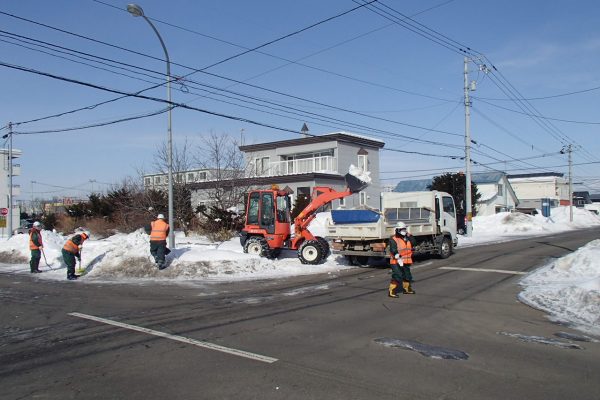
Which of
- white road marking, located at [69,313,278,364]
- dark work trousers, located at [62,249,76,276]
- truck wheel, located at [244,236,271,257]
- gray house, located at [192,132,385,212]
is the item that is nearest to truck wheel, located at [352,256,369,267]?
truck wheel, located at [244,236,271,257]

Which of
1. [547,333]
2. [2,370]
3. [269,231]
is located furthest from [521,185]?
[2,370]

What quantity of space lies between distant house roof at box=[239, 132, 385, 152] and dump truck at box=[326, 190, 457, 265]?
17.6 meters

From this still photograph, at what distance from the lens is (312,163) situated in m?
40.0

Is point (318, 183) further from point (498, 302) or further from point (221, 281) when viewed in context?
point (498, 302)

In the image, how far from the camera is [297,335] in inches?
310

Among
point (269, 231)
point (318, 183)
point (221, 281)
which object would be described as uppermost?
point (318, 183)

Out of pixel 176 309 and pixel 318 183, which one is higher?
pixel 318 183

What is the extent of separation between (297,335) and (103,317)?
407cm

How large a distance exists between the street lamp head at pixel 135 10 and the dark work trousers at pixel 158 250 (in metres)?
7.33

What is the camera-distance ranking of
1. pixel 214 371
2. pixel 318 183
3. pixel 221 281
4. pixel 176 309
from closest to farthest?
pixel 214 371
pixel 176 309
pixel 221 281
pixel 318 183

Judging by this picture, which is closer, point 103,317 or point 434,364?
point 434,364

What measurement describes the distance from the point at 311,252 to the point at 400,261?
23.2 feet

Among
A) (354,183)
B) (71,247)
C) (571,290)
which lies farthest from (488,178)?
(71,247)

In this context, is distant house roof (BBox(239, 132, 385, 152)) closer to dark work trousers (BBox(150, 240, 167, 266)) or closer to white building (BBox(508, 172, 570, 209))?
dark work trousers (BBox(150, 240, 167, 266))
